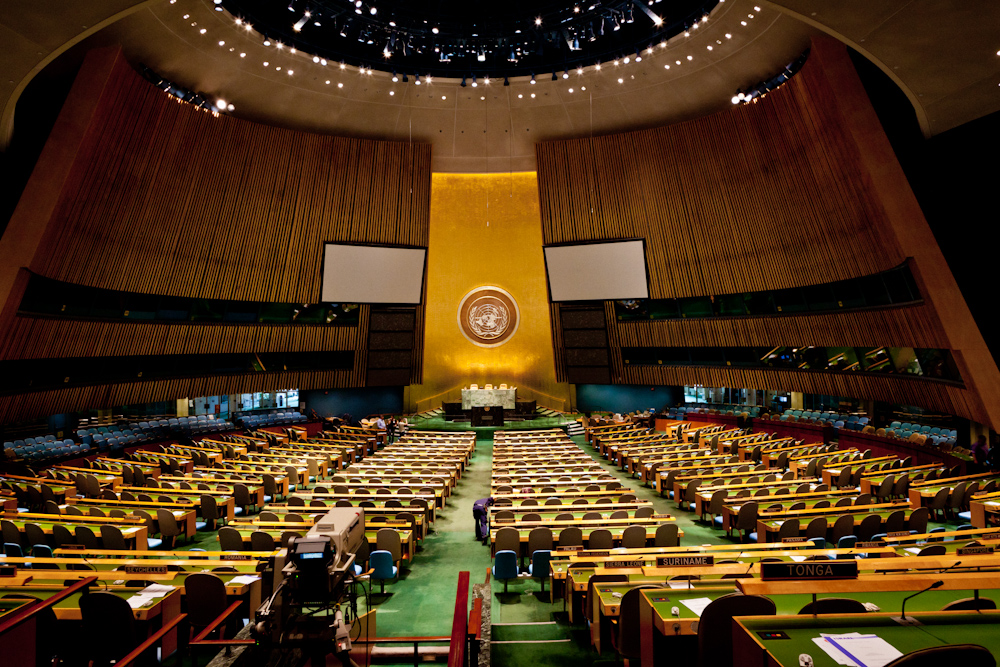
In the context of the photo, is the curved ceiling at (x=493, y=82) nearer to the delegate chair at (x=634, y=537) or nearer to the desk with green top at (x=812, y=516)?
the desk with green top at (x=812, y=516)

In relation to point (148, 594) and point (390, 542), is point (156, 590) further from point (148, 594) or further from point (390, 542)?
point (390, 542)

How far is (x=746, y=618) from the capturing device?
9.92 ft

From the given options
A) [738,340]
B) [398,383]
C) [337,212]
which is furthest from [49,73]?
[738,340]

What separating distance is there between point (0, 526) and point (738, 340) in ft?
66.5

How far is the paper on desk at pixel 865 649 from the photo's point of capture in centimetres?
262

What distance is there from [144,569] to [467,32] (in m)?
18.7

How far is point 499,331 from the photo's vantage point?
2991cm

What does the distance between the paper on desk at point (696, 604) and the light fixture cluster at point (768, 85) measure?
643 inches

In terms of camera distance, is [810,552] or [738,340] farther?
[738,340]

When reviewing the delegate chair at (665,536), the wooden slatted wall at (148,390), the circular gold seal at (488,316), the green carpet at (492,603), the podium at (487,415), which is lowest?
the green carpet at (492,603)

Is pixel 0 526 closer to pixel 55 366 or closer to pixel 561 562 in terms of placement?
pixel 561 562

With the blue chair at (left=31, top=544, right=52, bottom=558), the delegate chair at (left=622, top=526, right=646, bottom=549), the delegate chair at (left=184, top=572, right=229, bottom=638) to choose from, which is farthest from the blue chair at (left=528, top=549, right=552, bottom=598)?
the blue chair at (left=31, top=544, right=52, bottom=558)

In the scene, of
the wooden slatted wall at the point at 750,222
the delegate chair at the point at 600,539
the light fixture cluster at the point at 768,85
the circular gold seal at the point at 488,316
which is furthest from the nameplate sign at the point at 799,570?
the circular gold seal at the point at 488,316

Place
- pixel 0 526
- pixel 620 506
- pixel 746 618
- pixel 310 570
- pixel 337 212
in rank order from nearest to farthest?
pixel 746 618 < pixel 310 570 < pixel 0 526 < pixel 620 506 < pixel 337 212
